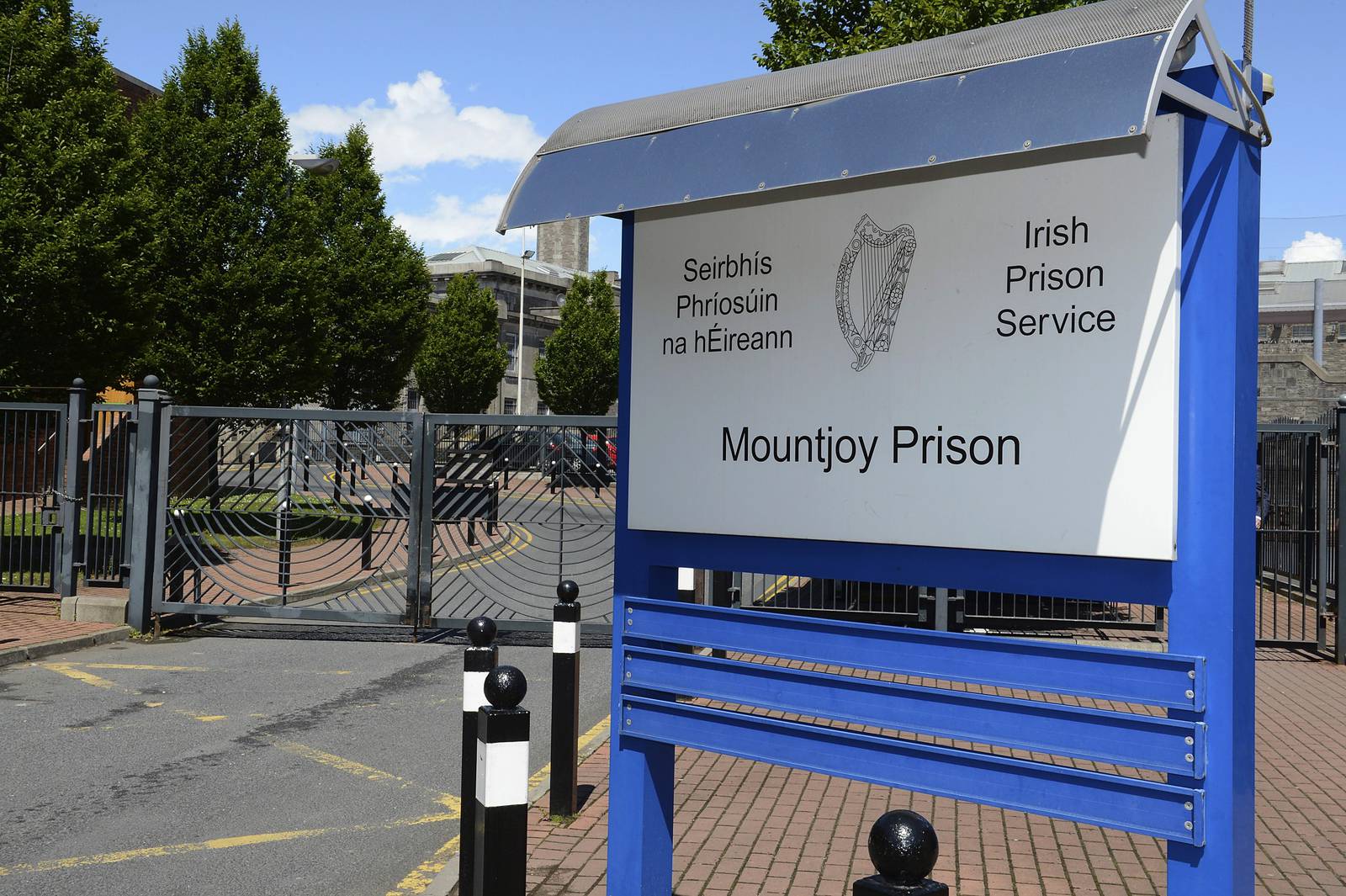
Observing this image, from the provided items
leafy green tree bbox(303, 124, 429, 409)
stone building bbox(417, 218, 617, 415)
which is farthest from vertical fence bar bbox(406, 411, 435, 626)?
stone building bbox(417, 218, 617, 415)

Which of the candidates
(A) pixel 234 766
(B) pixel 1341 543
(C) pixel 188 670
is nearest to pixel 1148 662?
(A) pixel 234 766

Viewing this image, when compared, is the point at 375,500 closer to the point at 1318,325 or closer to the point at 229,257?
the point at 229,257

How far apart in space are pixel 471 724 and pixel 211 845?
2.54 metres

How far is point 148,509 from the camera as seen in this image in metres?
11.7

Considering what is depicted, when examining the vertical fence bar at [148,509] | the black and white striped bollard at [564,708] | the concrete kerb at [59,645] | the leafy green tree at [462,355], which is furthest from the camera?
the leafy green tree at [462,355]

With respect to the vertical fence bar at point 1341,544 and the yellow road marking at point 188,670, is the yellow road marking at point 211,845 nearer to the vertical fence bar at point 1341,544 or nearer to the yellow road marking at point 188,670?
the yellow road marking at point 188,670

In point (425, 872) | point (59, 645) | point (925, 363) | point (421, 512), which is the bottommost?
point (425, 872)

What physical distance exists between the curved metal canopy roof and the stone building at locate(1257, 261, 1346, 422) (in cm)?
1475

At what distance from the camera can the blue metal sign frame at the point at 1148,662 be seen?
3035mm

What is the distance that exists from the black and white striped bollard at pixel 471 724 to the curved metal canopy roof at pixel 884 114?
1.50 meters

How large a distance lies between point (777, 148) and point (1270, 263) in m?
90.6

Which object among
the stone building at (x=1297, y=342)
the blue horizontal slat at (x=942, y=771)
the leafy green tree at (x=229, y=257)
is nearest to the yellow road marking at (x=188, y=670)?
the blue horizontal slat at (x=942, y=771)

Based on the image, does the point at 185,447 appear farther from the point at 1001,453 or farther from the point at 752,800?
the point at 1001,453

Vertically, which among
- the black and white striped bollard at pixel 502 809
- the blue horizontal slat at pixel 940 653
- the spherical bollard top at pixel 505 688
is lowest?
the black and white striped bollard at pixel 502 809
